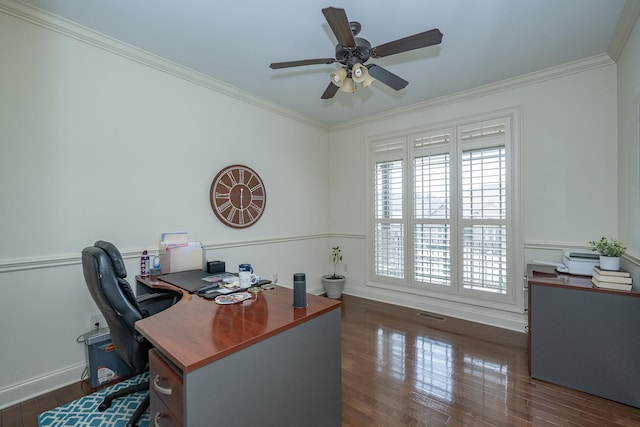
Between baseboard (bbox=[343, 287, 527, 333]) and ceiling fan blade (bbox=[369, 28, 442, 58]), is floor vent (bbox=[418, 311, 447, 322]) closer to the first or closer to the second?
baseboard (bbox=[343, 287, 527, 333])

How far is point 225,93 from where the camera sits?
324 centimetres

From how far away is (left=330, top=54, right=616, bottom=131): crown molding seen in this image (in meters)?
2.70

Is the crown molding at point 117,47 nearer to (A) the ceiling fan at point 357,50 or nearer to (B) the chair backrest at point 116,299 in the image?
(A) the ceiling fan at point 357,50

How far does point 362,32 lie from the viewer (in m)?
2.32

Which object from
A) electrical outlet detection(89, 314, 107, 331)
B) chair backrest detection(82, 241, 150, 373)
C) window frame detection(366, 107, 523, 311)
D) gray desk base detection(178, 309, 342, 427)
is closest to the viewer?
gray desk base detection(178, 309, 342, 427)

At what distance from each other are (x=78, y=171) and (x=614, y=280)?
13.5 ft

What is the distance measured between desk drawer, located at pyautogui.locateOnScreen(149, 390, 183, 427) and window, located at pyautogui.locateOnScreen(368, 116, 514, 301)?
10.6 ft

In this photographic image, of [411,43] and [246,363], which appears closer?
[246,363]

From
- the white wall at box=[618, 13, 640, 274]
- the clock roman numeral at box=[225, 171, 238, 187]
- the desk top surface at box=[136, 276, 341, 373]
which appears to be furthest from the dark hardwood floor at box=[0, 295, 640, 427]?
the clock roman numeral at box=[225, 171, 238, 187]

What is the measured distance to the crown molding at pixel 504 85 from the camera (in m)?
2.70

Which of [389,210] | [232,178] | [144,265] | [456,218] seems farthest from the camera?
[389,210]

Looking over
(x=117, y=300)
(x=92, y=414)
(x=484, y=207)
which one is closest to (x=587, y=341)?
(x=484, y=207)

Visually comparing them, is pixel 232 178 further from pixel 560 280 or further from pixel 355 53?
pixel 560 280

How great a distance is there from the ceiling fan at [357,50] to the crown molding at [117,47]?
133 centimetres
